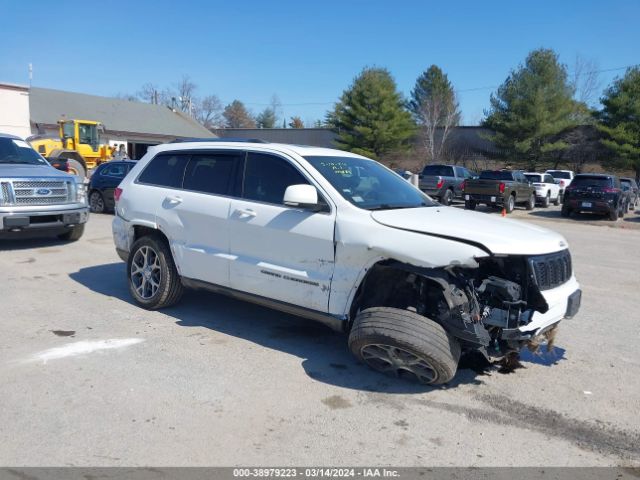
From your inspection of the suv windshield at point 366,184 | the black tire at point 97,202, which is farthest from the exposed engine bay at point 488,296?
the black tire at point 97,202

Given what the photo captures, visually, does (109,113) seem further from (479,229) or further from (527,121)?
(479,229)

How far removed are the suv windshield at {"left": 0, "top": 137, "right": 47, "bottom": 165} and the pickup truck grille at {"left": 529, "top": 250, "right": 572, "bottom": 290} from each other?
9486 millimetres

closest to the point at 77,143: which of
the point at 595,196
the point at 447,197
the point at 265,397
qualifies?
the point at 447,197

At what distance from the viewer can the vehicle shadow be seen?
4332 mm

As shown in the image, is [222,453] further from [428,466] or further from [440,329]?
[440,329]

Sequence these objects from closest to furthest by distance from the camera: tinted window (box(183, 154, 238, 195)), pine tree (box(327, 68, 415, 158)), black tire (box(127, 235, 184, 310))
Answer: tinted window (box(183, 154, 238, 195)), black tire (box(127, 235, 184, 310)), pine tree (box(327, 68, 415, 158))

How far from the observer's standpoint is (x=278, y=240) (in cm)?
473

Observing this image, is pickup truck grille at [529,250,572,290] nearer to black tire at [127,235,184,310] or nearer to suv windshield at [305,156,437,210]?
suv windshield at [305,156,437,210]

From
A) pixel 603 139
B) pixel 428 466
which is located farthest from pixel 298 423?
pixel 603 139

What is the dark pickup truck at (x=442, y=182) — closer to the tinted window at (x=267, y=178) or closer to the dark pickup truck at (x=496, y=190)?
the dark pickup truck at (x=496, y=190)

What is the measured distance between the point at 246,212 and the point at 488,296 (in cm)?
227

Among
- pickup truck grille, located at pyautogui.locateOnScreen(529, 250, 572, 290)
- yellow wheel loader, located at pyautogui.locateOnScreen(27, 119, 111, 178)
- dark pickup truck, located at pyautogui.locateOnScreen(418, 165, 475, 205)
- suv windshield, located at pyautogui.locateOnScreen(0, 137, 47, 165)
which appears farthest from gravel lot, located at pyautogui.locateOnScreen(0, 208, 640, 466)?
yellow wheel loader, located at pyautogui.locateOnScreen(27, 119, 111, 178)

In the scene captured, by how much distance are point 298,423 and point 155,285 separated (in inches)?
113

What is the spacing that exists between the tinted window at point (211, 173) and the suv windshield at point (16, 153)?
239 inches
